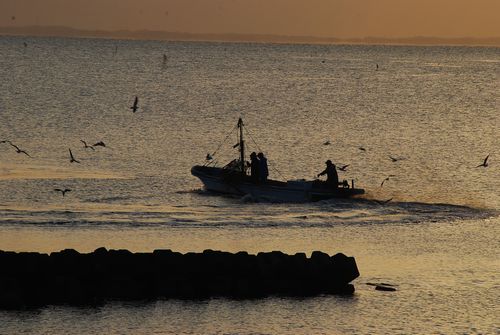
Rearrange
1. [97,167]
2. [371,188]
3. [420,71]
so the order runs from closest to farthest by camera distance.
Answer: [371,188] < [97,167] < [420,71]

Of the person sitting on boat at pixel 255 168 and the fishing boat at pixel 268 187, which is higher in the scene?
the person sitting on boat at pixel 255 168

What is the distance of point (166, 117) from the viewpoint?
81500 millimetres

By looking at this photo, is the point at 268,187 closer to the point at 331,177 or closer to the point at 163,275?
the point at 331,177

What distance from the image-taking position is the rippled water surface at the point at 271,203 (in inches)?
1026

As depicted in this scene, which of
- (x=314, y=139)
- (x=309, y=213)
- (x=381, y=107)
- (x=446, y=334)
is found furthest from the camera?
(x=381, y=107)

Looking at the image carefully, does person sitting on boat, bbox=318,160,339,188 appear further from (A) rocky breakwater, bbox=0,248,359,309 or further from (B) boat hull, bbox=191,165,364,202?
(A) rocky breakwater, bbox=0,248,359,309

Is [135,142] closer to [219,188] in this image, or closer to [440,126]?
[219,188]

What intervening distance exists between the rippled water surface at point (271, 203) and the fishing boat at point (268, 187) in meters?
0.48

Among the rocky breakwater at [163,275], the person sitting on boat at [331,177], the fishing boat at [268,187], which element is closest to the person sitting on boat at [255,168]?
the fishing boat at [268,187]

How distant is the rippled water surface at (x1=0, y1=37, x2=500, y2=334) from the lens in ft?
85.5

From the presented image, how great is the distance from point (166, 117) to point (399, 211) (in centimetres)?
4275

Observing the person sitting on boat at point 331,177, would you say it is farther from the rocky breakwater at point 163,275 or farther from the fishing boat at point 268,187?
the rocky breakwater at point 163,275

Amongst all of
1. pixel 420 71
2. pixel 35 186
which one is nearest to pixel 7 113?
pixel 35 186

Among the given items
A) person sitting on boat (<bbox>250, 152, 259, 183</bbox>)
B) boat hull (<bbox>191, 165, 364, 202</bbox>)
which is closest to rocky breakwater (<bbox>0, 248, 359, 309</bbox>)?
boat hull (<bbox>191, 165, 364, 202</bbox>)
